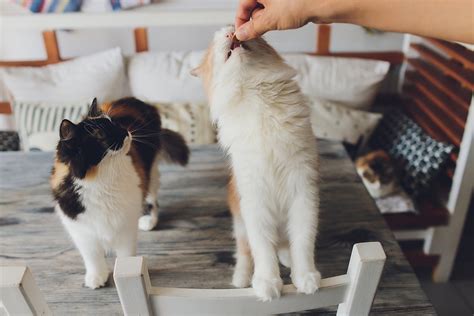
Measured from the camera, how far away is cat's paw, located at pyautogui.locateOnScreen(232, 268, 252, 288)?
0.86 m

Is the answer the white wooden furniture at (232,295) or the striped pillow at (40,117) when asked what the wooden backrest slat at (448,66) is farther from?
the striped pillow at (40,117)

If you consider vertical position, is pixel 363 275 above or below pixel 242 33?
below

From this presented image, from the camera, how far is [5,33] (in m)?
2.17

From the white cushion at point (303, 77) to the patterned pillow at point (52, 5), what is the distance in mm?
353

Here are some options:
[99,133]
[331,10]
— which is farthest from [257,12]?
[99,133]

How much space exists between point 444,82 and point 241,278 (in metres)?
1.50

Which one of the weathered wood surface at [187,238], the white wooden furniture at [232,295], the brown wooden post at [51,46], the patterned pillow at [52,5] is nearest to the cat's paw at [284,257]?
the weathered wood surface at [187,238]

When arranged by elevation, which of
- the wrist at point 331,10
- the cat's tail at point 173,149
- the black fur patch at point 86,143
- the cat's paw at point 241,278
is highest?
the wrist at point 331,10

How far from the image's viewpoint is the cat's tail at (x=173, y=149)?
1172mm

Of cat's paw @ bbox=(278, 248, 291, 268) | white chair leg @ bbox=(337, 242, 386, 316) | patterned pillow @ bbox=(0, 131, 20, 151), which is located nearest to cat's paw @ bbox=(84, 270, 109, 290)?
cat's paw @ bbox=(278, 248, 291, 268)

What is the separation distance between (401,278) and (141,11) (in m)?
1.53

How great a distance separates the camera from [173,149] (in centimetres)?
119

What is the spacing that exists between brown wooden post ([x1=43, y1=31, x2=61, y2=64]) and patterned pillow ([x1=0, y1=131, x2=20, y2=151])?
1.45 ft

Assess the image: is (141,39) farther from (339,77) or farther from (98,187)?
(98,187)
